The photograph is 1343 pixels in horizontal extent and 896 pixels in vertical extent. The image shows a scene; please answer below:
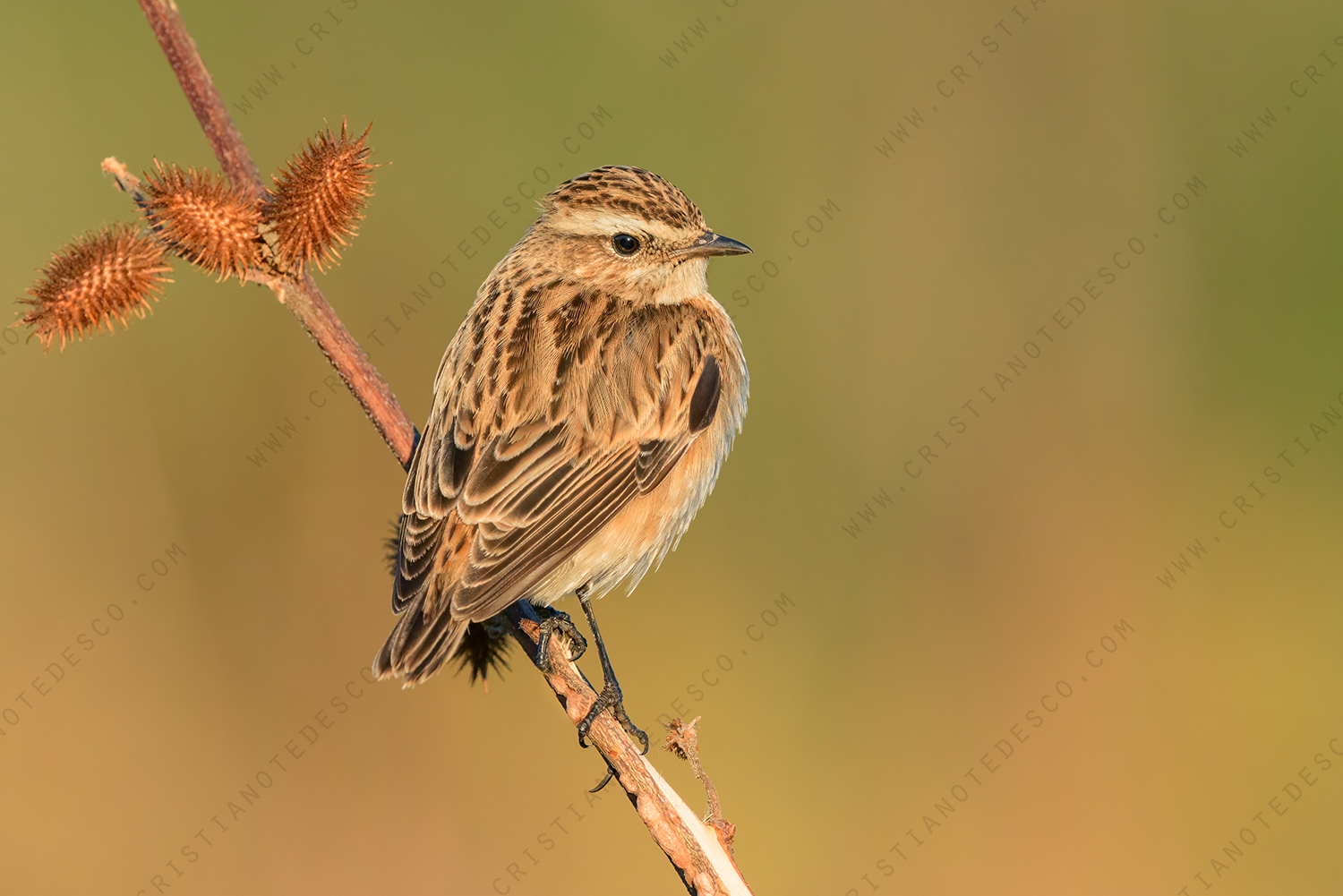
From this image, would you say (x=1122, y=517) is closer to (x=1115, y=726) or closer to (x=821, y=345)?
(x=1115, y=726)

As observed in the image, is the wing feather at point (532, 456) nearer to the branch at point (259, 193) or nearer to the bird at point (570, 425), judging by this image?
the bird at point (570, 425)

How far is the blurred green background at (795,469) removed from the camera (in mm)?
6410

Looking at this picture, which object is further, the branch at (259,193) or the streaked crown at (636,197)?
the streaked crown at (636,197)

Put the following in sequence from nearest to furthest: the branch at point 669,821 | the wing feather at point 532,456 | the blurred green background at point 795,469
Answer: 1. the branch at point 669,821
2. the wing feather at point 532,456
3. the blurred green background at point 795,469

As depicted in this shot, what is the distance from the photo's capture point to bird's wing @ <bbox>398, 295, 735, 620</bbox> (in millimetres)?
4469

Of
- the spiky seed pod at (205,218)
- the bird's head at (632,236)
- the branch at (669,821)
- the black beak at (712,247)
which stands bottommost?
the branch at (669,821)

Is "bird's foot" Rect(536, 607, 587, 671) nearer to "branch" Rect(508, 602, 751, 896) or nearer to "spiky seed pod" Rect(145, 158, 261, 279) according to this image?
"branch" Rect(508, 602, 751, 896)

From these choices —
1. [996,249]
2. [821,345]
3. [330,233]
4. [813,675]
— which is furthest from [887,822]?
[330,233]

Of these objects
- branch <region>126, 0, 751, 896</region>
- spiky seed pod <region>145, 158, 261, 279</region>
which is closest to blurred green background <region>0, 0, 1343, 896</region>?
branch <region>126, 0, 751, 896</region>

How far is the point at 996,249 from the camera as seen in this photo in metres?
8.14

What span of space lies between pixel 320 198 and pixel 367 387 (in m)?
0.77

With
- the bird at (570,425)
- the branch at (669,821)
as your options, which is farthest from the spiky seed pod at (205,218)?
the branch at (669,821)

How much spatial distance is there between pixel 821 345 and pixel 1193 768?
3499 mm

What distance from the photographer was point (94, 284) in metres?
3.49
